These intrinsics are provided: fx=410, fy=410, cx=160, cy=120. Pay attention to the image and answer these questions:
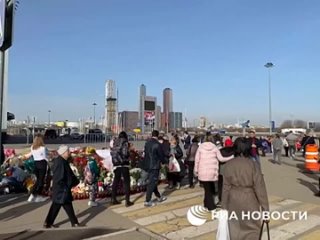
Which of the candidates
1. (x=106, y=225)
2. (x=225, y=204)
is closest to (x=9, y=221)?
(x=106, y=225)

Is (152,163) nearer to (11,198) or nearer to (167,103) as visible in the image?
(11,198)

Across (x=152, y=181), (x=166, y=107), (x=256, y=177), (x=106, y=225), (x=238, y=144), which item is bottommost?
(x=106, y=225)

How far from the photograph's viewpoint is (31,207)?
9.91m

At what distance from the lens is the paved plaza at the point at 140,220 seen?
7.56m

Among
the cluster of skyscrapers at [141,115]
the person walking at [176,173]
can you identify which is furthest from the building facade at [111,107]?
the person walking at [176,173]

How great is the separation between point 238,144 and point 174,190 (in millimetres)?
7264

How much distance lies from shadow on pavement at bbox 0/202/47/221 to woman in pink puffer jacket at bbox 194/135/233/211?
4.04m

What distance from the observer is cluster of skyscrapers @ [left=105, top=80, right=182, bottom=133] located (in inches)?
1464

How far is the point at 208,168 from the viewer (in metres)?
9.37

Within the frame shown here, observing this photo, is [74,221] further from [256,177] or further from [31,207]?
[256,177]

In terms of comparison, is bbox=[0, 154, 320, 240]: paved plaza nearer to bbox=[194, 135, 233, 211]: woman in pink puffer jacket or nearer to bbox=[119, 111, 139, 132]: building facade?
bbox=[194, 135, 233, 211]: woman in pink puffer jacket
